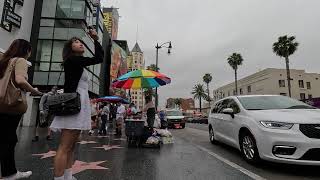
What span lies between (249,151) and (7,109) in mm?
4575

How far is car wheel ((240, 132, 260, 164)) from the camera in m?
5.48

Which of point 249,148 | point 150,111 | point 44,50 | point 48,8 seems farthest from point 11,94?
point 48,8

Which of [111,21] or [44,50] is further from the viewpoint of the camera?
[111,21]

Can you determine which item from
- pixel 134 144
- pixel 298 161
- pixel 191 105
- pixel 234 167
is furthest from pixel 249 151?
pixel 191 105

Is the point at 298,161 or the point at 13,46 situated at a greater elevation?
the point at 13,46

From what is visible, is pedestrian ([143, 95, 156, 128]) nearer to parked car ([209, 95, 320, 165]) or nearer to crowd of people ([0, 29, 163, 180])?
parked car ([209, 95, 320, 165])

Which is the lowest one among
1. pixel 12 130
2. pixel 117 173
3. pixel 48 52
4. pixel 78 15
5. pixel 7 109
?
pixel 117 173

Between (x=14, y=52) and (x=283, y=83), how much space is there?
6104cm

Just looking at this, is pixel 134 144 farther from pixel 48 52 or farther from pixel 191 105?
pixel 191 105

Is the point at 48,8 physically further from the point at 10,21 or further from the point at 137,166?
the point at 137,166

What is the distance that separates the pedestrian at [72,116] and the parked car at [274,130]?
3374mm

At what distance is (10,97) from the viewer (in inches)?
139

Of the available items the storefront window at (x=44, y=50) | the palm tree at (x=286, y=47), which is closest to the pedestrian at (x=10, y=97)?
the storefront window at (x=44, y=50)

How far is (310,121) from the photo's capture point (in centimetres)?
485
